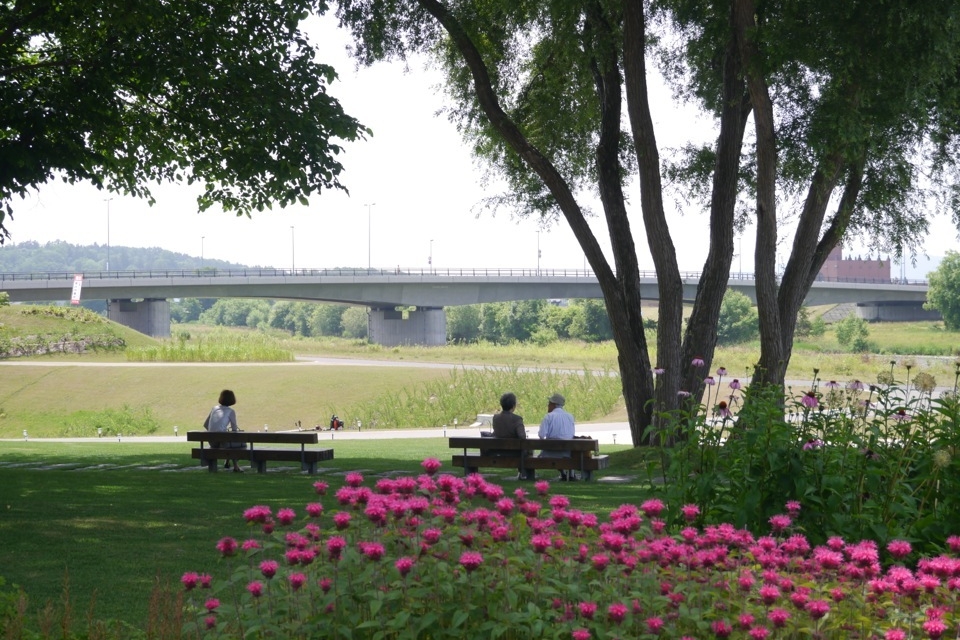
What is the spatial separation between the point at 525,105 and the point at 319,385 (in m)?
18.2

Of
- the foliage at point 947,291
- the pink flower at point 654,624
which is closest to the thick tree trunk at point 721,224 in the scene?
the pink flower at point 654,624

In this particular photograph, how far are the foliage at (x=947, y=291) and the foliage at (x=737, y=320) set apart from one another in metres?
15.3

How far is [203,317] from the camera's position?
180125 mm

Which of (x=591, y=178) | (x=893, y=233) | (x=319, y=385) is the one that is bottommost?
(x=319, y=385)

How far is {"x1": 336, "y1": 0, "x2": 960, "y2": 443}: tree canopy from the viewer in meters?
12.3

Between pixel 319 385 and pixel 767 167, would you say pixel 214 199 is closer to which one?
pixel 767 167

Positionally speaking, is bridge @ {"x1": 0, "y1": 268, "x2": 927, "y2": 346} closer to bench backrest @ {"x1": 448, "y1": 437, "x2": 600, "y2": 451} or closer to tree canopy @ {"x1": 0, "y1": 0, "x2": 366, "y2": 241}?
tree canopy @ {"x1": 0, "y1": 0, "x2": 366, "y2": 241}

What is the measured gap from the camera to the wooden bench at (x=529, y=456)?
12055 mm

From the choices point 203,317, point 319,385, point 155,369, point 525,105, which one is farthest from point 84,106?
point 203,317

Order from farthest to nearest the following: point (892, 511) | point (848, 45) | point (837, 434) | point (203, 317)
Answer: point (203, 317), point (848, 45), point (837, 434), point (892, 511)

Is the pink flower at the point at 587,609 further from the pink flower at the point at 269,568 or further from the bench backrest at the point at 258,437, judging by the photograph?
the bench backrest at the point at 258,437

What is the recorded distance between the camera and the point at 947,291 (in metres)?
82.6

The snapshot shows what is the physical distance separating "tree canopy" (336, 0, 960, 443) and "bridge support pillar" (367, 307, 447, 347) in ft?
175

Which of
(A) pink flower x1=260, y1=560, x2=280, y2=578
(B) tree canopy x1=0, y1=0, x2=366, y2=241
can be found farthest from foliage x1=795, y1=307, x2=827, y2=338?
(A) pink flower x1=260, y1=560, x2=280, y2=578
